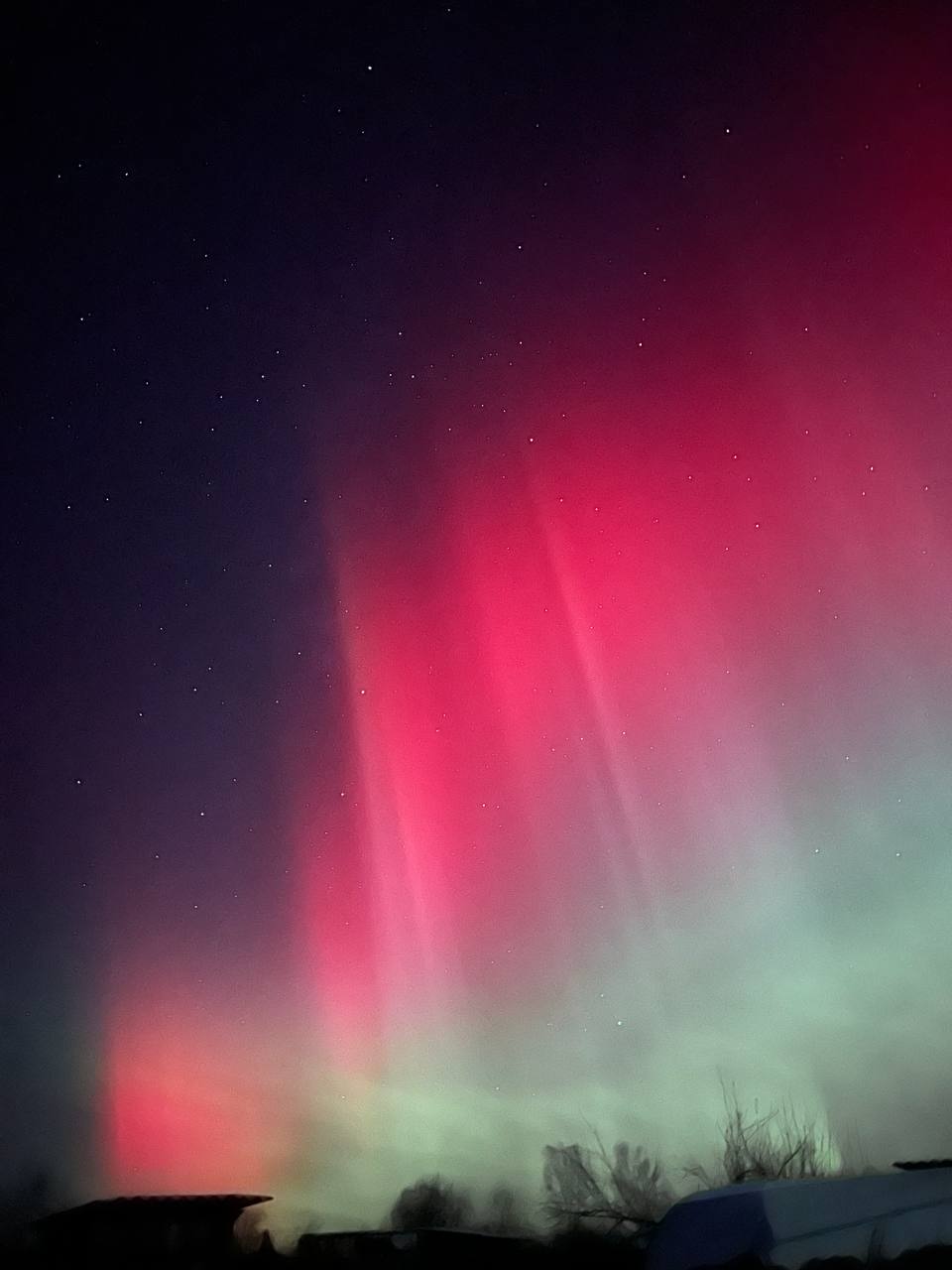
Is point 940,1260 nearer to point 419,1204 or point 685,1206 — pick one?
point 685,1206

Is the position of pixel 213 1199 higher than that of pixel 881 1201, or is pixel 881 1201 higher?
pixel 213 1199

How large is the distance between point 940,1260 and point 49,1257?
2064 cm

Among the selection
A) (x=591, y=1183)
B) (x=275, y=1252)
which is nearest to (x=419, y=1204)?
(x=591, y=1183)

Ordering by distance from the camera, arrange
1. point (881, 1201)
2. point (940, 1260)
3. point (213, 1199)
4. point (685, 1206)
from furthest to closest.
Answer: point (213, 1199), point (685, 1206), point (881, 1201), point (940, 1260)

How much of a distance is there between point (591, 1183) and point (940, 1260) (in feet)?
103

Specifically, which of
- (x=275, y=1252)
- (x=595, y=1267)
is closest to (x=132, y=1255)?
(x=275, y=1252)

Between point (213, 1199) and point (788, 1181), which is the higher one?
point (213, 1199)

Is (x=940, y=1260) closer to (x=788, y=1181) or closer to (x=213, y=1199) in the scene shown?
(x=788, y=1181)

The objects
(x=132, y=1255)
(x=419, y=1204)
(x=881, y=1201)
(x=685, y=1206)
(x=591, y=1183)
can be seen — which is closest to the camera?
(x=881, y=1201)

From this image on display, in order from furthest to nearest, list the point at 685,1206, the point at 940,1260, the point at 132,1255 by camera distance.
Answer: the point at 132,1255, the point at 685,1206, the point at 940,1260

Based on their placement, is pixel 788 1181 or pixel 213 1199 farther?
pixel 213 1199

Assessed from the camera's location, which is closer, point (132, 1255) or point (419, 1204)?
point (132, 1255)

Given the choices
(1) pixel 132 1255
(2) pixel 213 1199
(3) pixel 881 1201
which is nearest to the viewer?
(3) pixel 881 1201

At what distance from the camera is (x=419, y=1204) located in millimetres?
36406
